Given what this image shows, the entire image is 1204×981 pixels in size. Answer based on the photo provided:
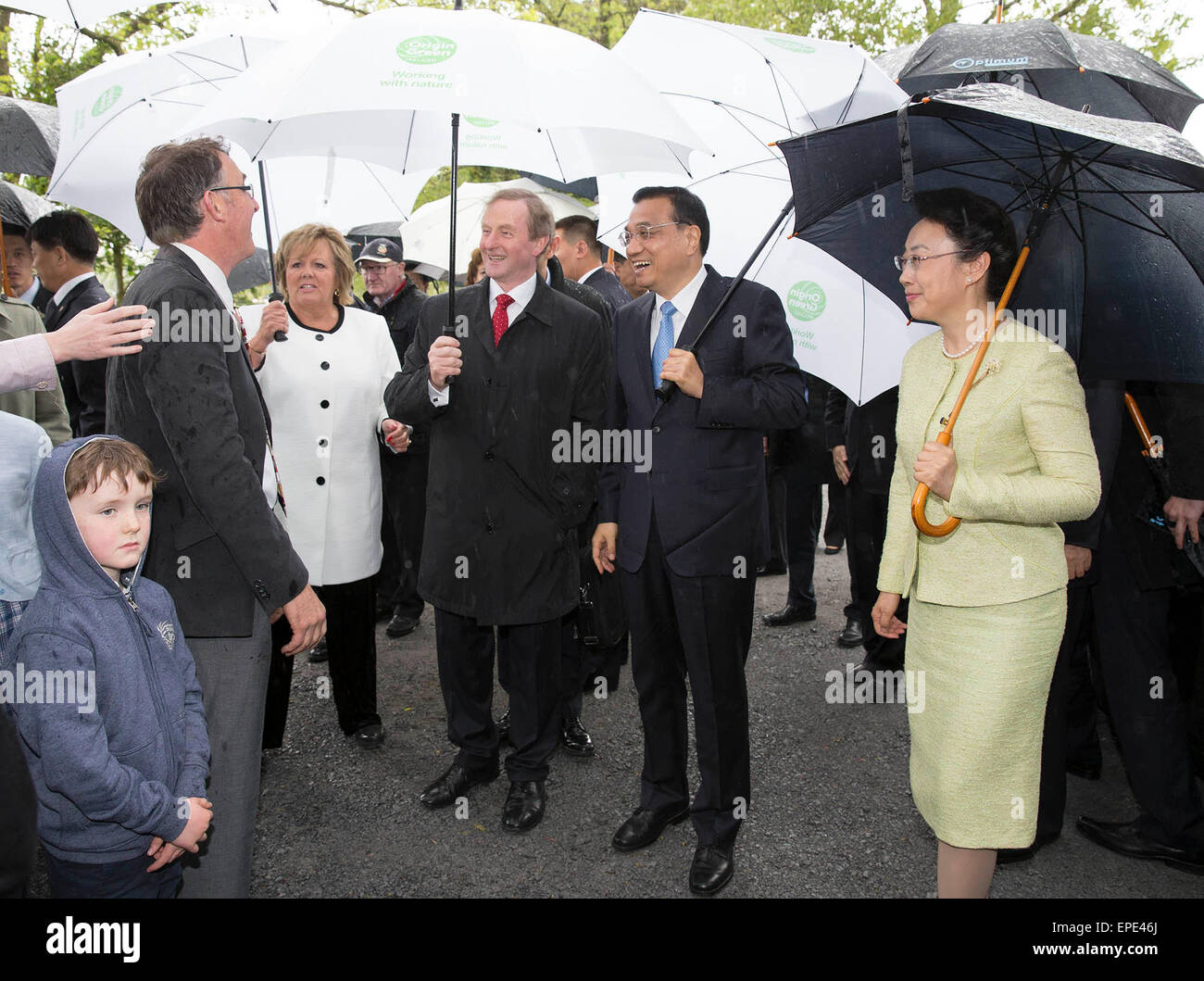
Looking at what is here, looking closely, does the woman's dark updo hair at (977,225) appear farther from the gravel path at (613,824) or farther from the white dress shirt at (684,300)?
the gravel path at (613,824)

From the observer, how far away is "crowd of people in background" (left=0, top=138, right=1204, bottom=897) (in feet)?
8.05

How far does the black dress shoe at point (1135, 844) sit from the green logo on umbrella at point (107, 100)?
516 cm

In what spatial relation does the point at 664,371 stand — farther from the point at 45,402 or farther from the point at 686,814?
the point at 45,402

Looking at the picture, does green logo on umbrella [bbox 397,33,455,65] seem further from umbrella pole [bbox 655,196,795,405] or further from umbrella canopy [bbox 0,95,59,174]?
umbrella canopy [bbox 0,95,59,174]

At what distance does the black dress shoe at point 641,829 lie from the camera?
3719 millimetres

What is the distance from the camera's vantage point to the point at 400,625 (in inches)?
249

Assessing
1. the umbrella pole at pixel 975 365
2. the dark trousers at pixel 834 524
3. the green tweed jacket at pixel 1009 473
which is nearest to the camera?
the green tweed jacket at pixel 1009 473

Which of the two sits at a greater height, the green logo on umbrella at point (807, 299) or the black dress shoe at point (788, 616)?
the green logo on umbrella at point (807, 299)

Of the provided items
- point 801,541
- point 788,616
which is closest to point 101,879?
point 788,616

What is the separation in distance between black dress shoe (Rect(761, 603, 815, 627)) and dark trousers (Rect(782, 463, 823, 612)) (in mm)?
25

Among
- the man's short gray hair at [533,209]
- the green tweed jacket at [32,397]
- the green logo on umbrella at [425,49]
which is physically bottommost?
the green tweed jacket at [32,397]

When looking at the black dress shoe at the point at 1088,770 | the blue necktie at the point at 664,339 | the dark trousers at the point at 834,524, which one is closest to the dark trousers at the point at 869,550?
the black dress shoe at the point at 1088,770
